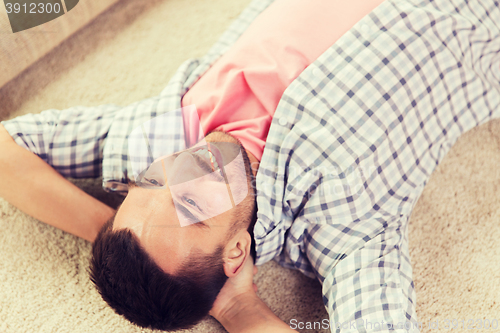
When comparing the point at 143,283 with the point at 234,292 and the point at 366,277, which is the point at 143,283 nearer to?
the point at 234,292

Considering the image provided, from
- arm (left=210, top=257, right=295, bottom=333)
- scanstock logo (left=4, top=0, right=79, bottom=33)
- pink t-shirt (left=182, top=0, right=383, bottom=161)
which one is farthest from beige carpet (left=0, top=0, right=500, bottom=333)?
A: pink t-shirt (left=182, top=0, right=383, bottom=161)

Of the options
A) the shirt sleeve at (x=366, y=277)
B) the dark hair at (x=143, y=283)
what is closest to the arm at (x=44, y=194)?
the dark hair at (x=143, y=283)

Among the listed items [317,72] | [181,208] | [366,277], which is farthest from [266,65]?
[366,277]

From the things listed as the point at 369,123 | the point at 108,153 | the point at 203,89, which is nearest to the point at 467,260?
the point at 369,123

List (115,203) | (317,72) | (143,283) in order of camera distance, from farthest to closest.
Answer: (115,203) → (317,72) → (143,283)

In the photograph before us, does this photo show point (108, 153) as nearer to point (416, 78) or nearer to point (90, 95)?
point (90, 95)

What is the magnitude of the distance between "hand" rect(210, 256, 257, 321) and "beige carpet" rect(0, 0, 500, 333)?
0.05 metres

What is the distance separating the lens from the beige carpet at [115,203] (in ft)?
2.46

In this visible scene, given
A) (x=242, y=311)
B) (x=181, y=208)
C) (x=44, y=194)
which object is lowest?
(x=242, y=311)

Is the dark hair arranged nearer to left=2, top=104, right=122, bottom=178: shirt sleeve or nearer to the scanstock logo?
left=2, top=104, right=122, bottom=178: shirt sleeve

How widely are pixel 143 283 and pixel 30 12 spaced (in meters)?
0.59

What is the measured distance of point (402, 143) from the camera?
0.72 meters

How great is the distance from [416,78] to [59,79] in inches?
34.2

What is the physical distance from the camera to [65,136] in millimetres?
755
